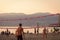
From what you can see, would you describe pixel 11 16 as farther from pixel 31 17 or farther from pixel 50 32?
pixel 50 32

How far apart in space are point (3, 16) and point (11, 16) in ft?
3.14

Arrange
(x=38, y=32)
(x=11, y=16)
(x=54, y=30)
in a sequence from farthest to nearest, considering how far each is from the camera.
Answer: (x=11, y=16) → (x=54, y=30) → (x=38, y=32)

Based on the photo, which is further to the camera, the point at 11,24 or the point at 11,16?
the point at 11,16

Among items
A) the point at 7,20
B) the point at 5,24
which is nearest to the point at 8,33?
the point at 5,24

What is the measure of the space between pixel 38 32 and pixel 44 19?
3712 mm

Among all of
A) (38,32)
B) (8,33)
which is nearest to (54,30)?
(38,32)

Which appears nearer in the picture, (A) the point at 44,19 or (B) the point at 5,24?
(B) the point at 5,24

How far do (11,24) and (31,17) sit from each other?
2.62 m

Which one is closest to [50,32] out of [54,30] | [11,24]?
[54,30]

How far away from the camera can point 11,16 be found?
19.8 m

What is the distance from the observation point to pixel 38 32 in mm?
16828

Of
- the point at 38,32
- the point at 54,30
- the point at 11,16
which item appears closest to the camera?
the point at 38,32

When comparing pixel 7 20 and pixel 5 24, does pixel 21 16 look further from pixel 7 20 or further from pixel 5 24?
pixel 5 24

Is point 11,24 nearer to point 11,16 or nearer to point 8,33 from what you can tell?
point 8,33
